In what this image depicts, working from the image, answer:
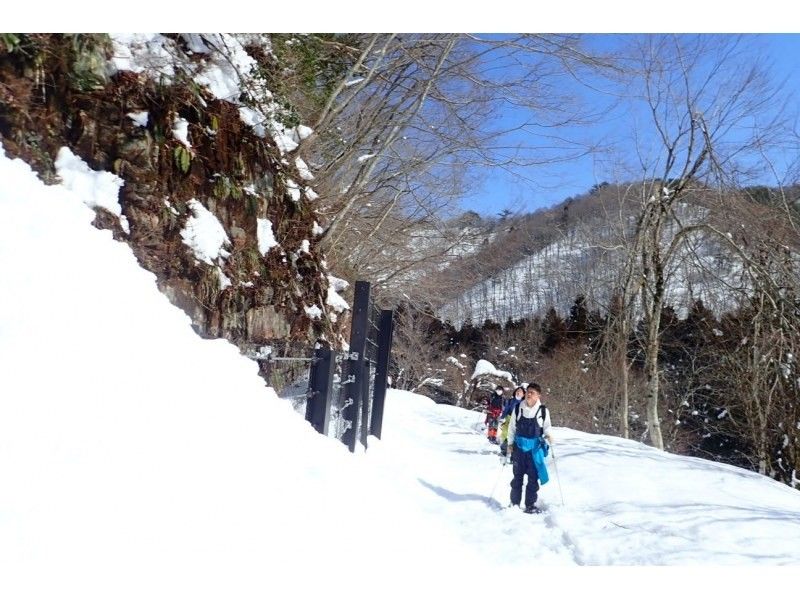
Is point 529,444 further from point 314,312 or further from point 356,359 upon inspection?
point 314,312

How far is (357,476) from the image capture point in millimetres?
3979

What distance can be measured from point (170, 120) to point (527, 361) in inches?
1403

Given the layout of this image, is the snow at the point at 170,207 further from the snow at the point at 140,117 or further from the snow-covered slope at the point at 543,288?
the snow-covered slope at the point at 543,288

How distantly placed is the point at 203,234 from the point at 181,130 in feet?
3.79

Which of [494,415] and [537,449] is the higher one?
[537,449]

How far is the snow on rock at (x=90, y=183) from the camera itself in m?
4.67

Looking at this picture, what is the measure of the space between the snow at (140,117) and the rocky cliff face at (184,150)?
0.4 inches

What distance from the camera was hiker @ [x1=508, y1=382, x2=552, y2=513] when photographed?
6070 millimetres

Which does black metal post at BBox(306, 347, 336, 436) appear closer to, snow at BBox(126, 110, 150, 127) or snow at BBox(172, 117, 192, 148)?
snow at BBox(172, 117, 192, 148)

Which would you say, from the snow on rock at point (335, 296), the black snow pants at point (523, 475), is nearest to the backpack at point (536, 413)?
the black snow pants at point (523, 475)

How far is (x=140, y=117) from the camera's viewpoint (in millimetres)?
5445

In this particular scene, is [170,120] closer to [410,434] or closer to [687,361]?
[410,434]

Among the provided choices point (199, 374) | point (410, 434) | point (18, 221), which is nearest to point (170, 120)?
point (18, 221)

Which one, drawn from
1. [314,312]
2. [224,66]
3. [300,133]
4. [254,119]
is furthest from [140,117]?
[314,312]
